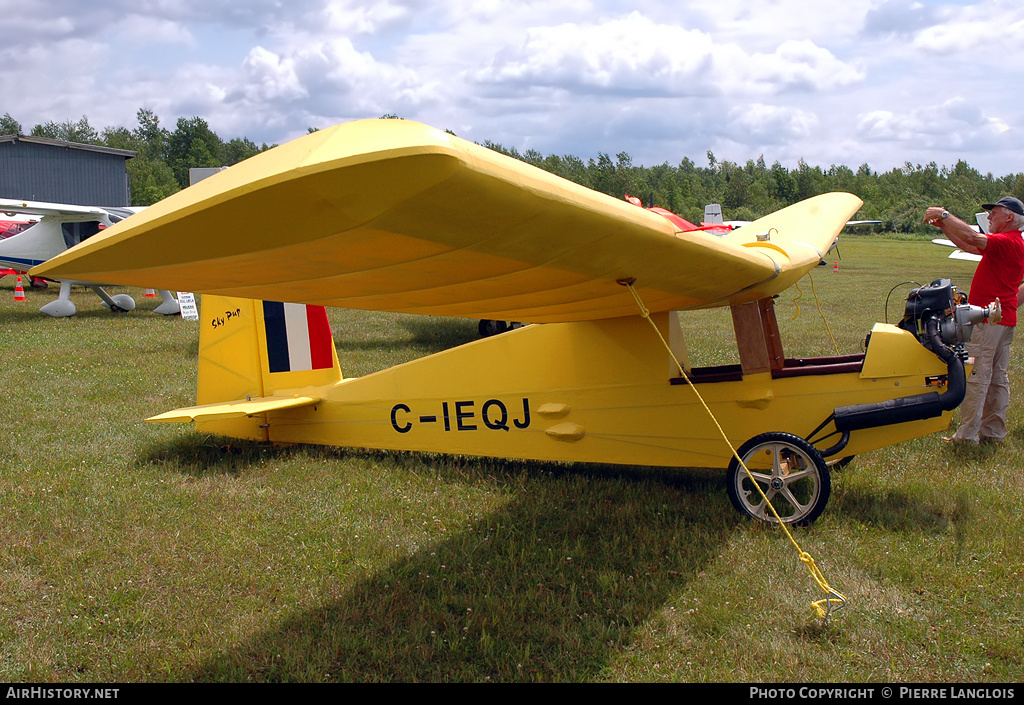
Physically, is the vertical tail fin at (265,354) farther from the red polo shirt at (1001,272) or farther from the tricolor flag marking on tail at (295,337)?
the red polo shirt at (1001,272)

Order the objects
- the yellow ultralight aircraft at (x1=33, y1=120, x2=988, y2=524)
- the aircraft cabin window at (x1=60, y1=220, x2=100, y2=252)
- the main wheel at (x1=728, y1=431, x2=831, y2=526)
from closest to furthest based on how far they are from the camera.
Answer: the yellow ultralight aircraft at (x1=33, y1=120, x2=988, y2=524)
the main wheel at (x1=728, y1=431, x2=831, y2=526)
the aircraft cabin window at (x1=60, y1=220, x2=100, y2=252)

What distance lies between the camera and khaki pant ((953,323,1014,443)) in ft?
20.6

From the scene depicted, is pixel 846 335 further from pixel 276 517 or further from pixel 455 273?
pixel 455 273

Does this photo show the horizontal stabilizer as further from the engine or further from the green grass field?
the engine

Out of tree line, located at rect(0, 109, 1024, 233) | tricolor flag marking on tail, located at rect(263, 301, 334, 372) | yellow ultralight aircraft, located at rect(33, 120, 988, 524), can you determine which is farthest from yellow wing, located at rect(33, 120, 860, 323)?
tree line, located at rect(0, 109, 1024, 233)

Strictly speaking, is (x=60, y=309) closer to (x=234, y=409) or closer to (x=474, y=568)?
(x=234, y=409)

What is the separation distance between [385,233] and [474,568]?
2687 mm

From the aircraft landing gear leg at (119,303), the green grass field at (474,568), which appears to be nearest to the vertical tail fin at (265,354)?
the green grass field at (474,568)

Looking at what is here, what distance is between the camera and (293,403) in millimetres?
5812

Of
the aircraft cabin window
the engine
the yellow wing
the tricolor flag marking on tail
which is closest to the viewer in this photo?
the yellow wing

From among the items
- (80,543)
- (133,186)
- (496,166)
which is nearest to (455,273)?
(496,166)

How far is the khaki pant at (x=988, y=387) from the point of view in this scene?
6281 millimetres

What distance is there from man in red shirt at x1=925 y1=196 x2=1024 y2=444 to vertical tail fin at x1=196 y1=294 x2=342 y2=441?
5.07 metres
